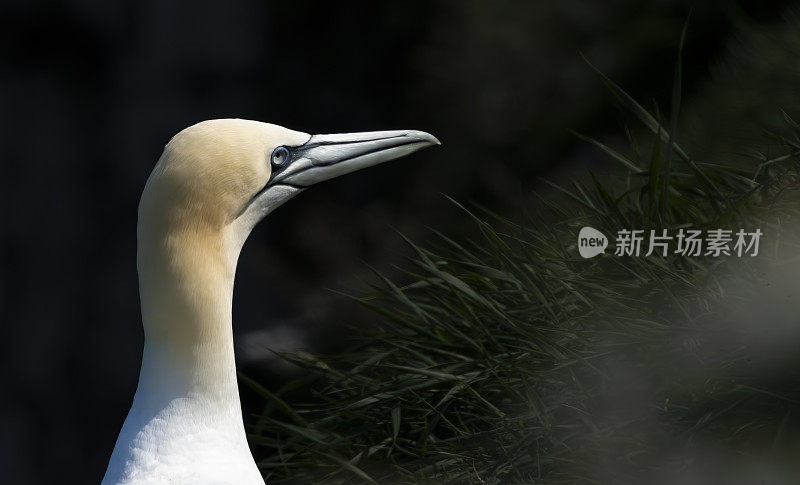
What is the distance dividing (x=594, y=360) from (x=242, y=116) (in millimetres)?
1780

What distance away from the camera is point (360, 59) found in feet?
12.8

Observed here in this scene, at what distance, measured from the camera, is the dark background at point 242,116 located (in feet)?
12.3

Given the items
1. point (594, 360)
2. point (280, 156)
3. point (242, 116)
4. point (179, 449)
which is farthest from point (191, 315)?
point (242, 116)

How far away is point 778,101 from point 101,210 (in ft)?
7.45

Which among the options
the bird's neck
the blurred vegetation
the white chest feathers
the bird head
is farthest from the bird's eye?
the blurred vegetation

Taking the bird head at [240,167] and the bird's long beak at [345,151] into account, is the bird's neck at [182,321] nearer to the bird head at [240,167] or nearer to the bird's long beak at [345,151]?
the bird head at [240,167]

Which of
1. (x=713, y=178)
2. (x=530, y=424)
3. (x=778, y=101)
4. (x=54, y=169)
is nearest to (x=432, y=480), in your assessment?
(x=530, y=424)

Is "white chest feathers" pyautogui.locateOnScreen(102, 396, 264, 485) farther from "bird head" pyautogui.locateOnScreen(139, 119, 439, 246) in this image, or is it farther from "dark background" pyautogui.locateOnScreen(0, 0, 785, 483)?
"dark background" pyautogui.locateOnScreen(0, 0, 785, 483)

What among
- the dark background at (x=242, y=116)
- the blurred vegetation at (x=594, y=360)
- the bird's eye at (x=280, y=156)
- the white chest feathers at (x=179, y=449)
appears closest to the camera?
the white chest feathers at (x=179, y=449)

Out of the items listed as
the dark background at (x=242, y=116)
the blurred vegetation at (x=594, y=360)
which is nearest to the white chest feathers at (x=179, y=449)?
the blurred vegetation at (x=594, y=360)

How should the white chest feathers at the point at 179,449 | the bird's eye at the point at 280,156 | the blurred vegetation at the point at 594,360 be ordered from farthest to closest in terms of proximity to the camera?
1. the blurred vegetation at the point at 594,360
2. the bird's eye at the point at 280,156
3. the white chest feathers at the point at 179,449

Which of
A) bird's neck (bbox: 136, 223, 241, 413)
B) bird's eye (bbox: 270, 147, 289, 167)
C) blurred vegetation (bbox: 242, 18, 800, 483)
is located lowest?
blurred vegetation (bbox: 242, 18, 800, 483)

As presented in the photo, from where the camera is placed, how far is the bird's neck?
184 cm

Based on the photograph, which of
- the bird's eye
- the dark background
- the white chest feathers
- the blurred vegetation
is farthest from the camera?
the dark background
